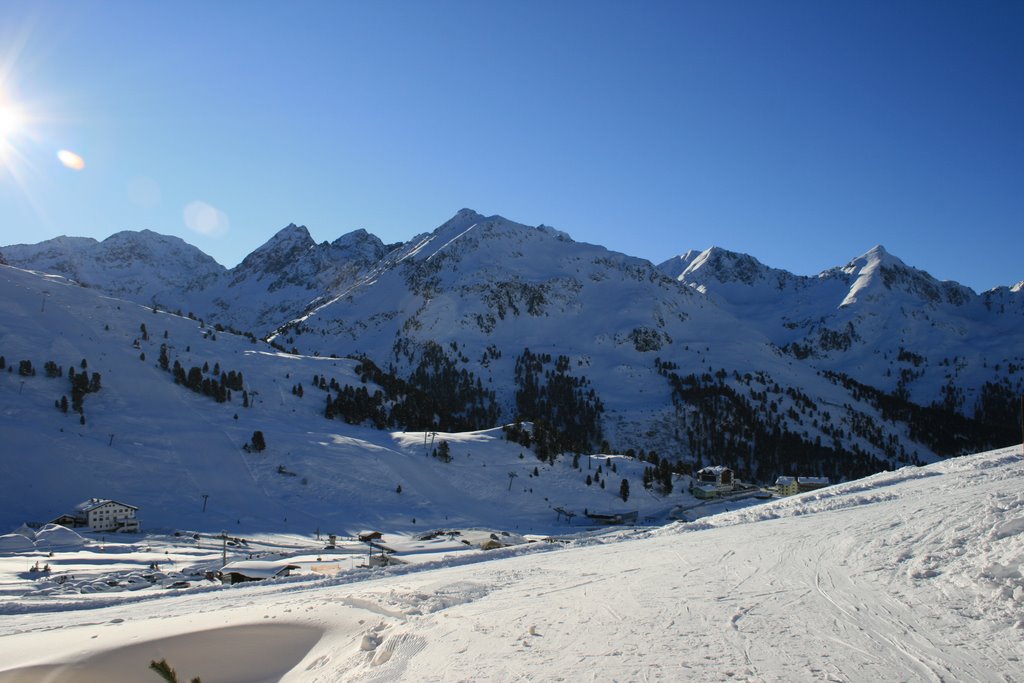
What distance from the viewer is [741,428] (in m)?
151

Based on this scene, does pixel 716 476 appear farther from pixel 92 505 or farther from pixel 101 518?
pixel 92 505

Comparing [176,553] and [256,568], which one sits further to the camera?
[176,553]

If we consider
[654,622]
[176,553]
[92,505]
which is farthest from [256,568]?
[654,622]

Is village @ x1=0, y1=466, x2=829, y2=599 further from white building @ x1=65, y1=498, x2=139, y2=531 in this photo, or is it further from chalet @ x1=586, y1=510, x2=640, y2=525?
chalet @ x1=586, y1=510, x2=640, y2=525

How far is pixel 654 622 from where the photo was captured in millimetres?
11953

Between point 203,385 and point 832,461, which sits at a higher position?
point 203,385

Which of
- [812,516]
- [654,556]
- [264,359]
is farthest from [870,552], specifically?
[264,359]

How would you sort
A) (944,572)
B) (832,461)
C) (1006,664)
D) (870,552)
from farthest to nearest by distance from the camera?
1. (832,461)
2. (870,552)
3. (944,572)
4. (1006,664)

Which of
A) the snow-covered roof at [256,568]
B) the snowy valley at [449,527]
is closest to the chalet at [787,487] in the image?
the snowy valley at [449,527]

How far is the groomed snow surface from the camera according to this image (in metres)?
9.66

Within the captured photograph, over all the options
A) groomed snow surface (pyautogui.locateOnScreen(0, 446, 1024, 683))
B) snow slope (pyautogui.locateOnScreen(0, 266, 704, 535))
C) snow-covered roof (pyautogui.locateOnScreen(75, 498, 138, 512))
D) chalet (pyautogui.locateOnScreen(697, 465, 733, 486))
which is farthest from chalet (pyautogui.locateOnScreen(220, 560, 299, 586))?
chalet (pyautogui.locateOnScreen(697, 465, 733, 486))

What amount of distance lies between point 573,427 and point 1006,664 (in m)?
138

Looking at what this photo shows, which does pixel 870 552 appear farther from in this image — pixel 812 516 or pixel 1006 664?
pixel 812 516

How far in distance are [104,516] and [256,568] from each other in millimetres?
25182
